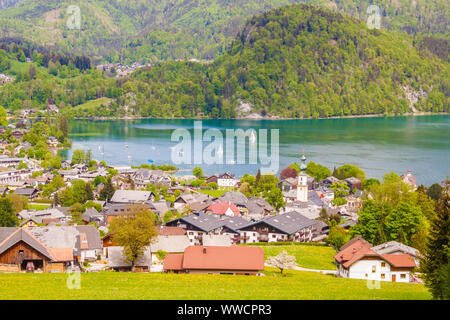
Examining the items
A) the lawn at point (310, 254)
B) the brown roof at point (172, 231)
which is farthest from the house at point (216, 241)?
the brown roof at point (172, 231)

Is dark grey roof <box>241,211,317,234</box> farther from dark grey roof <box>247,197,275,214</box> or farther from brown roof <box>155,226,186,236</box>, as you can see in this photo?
dark grey roof <box>247,197,275,214</box>

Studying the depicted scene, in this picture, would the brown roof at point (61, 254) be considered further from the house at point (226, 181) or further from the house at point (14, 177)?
the house at point (226, 181)

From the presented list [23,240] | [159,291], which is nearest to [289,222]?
[23,240]

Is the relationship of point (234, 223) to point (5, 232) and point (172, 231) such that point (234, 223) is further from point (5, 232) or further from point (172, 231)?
point (5, 232)

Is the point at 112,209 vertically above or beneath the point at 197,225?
beneath

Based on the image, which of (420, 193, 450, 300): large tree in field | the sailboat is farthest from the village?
the sailboat
